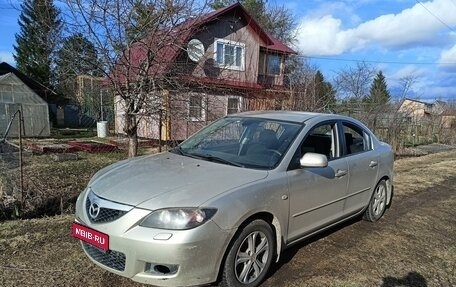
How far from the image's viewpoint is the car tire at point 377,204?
590 centimetres

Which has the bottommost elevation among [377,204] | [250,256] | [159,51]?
[377,204]

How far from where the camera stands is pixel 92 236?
3.34m

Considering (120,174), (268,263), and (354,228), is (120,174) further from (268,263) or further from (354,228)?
(354,228)

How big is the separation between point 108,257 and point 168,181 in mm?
804

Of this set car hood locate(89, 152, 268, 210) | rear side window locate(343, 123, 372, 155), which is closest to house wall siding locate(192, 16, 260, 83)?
rear side window locate(343, 123, 372, 155)

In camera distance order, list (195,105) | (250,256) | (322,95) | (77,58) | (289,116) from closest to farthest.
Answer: (250,256), (289,116), (77,58), (195,105), (322,95)

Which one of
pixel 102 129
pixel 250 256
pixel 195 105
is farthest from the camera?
pixel 102 129

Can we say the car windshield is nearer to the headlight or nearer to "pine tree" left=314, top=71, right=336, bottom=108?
the headlight

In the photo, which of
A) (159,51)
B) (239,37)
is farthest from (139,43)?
(239,37)

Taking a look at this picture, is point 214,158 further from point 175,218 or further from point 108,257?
point 108,257

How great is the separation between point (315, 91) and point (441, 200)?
6352 mm

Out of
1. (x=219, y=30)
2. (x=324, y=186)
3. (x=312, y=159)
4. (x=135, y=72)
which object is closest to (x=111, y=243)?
(x=312, y=159)

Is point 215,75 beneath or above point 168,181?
above

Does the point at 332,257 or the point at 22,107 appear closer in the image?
the point at 332,257
